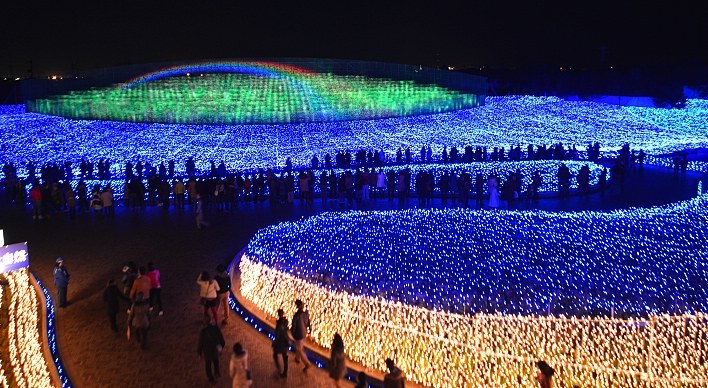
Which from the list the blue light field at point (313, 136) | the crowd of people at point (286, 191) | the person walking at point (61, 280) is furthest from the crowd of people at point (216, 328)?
the blue light field at point (313, 136)

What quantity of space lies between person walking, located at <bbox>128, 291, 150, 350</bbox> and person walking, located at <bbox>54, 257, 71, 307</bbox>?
188cm

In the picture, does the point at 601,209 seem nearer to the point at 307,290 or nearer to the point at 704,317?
the point at 704,317

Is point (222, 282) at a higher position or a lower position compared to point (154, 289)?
higher

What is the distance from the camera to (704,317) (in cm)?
835

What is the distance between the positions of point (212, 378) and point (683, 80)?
147 feet

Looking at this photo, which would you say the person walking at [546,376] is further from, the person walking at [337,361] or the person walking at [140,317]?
the person walking at [140,317]

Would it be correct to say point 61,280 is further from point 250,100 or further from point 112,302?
point 250,100

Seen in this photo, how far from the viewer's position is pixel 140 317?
8758 mm

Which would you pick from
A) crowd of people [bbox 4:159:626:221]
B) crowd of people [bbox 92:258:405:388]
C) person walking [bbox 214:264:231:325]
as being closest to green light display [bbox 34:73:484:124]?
crowd of people [bbox 4:159:626:221]

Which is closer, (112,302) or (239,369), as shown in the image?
(239,369)

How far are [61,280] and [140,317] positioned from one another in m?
2.17

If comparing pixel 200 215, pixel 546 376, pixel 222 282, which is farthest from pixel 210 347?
pixel 200 215

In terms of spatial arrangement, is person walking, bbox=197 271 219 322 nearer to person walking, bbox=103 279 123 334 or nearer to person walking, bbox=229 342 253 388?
person walking, bbox=103 279 123 334

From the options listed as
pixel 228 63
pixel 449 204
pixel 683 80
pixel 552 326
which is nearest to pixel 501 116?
Answer: pixel 228 63
